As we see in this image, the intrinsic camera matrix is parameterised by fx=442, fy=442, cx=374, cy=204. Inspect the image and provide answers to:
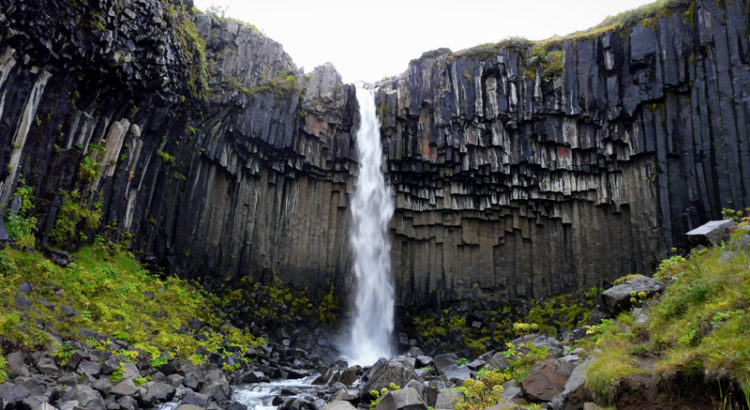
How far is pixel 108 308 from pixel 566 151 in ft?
70.3

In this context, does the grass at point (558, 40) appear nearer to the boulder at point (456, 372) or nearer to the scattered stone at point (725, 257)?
the boulder at point (456, 372)

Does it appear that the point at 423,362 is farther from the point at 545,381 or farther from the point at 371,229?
the point at 371,229

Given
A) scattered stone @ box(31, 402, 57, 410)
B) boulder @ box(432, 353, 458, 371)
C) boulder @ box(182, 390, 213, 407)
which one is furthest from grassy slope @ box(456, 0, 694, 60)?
scattered stone @ box(31, 402, 57, 410)

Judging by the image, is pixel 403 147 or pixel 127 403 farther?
pixel 403 147

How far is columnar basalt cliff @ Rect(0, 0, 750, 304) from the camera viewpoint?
15.4m

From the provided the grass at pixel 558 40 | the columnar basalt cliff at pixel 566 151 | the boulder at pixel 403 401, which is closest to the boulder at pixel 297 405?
the boulder at pixel 403 401

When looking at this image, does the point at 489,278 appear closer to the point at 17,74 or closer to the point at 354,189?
the point at 354,189

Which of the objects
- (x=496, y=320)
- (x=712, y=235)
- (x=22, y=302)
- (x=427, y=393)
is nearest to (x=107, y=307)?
(x=22, y=302)

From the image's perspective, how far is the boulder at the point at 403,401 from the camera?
25.1ft

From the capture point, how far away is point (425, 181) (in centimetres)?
2539

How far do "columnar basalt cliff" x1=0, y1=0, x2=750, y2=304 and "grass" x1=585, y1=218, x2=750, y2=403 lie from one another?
14.7 metres

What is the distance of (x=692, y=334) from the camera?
220 inches

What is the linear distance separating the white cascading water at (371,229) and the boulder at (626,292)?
16772 mm

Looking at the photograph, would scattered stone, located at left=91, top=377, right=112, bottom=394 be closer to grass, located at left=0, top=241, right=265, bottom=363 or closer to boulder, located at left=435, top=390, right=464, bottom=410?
grass, located at left=0, top=241, right=265, bottom=363
